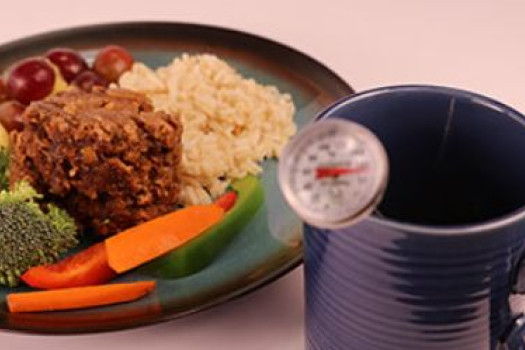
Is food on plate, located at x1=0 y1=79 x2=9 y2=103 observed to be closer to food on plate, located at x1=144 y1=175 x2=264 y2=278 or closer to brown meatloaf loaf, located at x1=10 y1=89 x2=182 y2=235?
brown meatloaf loaf, located at x1=10 y1=89 x2=182 y2=235

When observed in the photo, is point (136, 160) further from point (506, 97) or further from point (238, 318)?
point (506, 97)

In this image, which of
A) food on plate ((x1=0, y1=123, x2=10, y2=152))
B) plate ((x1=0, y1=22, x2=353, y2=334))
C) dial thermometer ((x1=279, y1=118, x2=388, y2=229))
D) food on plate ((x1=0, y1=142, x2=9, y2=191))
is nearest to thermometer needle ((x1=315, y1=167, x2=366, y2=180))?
dial thermometer ((x1=279, y1=118, x2=388, y2=229))

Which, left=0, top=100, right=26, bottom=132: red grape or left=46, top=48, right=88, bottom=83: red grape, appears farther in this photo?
left=46, top=48, right=88, bottom=83: red grape

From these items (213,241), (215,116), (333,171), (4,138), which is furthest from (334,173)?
(4,138)

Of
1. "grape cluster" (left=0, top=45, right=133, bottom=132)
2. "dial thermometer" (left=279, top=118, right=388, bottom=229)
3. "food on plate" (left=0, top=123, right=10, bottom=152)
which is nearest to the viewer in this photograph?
"dial thermometer" (left=279, top=118, right=388, bottom=229)

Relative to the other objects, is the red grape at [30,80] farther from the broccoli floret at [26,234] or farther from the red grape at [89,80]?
the broccoli floret at [26,234]

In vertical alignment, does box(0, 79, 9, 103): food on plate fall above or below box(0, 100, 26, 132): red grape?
above

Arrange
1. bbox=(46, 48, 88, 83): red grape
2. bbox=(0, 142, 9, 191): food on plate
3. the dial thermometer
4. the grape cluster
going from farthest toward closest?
1. bbox=(46, 48, 88, 83): red grape
2. the grape cluster
3. bbox=(0, 142, 9, 191): food on plate
4. the dial thermometer

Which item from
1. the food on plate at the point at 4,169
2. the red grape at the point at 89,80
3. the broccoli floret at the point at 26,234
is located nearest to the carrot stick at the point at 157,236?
the broccoli floret at the point at 26,234
